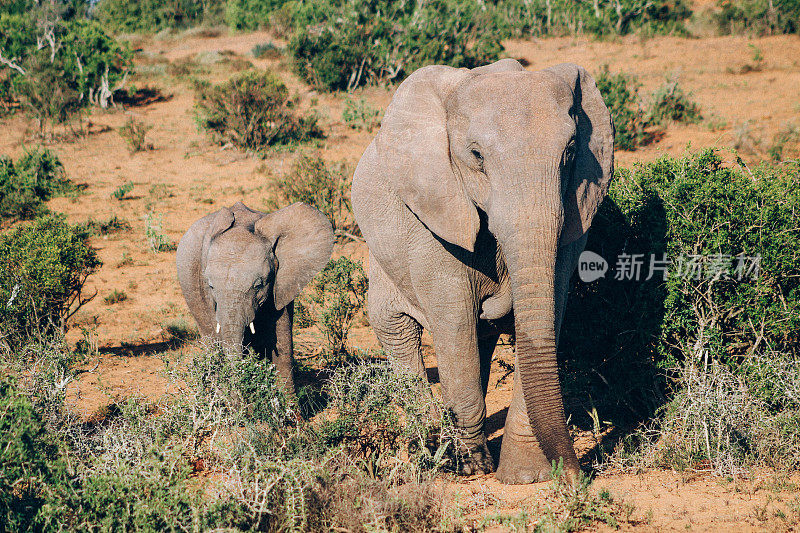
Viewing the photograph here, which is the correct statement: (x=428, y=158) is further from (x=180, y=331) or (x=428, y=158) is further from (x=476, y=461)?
(x=180, y=331)

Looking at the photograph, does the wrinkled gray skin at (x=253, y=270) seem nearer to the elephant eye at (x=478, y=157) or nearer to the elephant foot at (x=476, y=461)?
the elephant foot at (x=476, y=461)

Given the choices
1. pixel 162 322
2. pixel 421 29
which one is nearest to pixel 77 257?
pixel 162 322

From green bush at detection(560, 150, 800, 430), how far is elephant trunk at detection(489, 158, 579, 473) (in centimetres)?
209

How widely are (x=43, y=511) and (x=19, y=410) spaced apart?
633mm

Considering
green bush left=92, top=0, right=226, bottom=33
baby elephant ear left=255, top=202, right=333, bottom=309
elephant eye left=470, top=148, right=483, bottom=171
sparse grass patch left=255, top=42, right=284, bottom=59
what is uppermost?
green bush left=92, top=0, right=226, bottom=33

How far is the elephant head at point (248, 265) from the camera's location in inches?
238

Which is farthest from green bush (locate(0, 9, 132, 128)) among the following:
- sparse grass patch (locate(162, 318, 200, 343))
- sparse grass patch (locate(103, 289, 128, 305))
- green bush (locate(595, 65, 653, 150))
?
green bush (locate(595, 65, 653, 150))

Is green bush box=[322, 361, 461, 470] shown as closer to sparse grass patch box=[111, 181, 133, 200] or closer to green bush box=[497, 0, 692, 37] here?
sparse grass patch box=[111, 181, 133, 200]

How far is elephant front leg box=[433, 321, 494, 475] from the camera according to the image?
479 centimetres

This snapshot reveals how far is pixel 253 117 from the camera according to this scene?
16391mm

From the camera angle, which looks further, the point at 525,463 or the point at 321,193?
the point at 321,193

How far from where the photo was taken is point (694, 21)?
2497 centimetres

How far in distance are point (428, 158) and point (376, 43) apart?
16693 millimetres

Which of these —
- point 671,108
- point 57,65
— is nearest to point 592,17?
point 671,108
